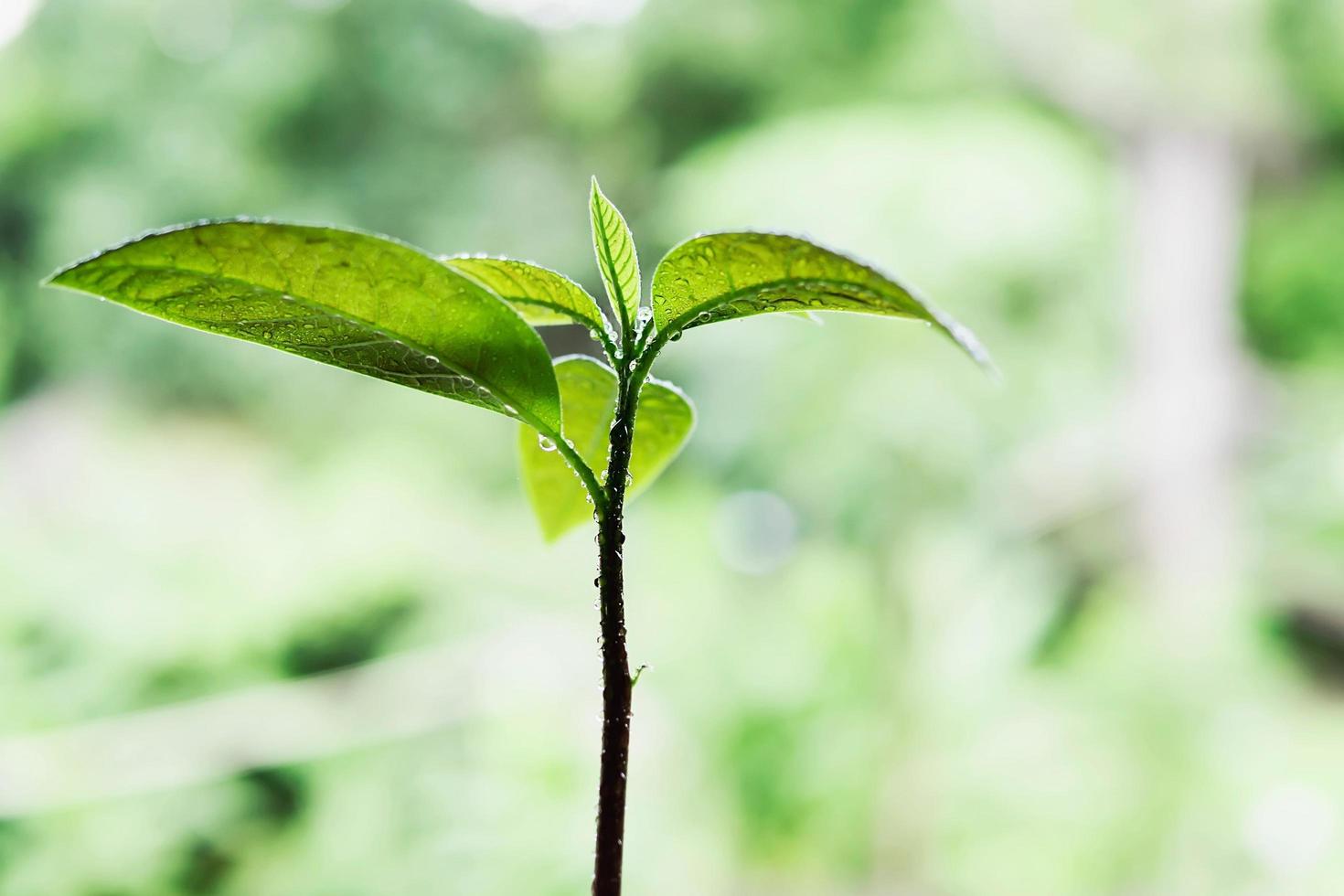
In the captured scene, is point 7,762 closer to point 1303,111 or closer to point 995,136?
point 995,136

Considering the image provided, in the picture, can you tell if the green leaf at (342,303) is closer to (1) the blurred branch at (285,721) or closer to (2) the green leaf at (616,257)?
(2) the green leaf at (616,257)

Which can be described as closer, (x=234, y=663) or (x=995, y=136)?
(x=234, y=663)

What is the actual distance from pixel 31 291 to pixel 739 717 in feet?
8.10

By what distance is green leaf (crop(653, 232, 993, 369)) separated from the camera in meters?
0.21

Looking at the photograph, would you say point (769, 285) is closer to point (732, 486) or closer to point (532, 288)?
point (532, 288)

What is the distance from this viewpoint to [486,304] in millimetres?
235

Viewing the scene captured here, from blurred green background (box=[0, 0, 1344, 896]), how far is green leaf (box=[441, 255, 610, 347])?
1420 millimetres

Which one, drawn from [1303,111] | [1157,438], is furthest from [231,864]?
[1303,111]

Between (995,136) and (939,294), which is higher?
(995,136)

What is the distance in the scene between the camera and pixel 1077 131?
2795 mm

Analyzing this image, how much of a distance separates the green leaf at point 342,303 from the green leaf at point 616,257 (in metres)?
0.04

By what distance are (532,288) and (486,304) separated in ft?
0.19

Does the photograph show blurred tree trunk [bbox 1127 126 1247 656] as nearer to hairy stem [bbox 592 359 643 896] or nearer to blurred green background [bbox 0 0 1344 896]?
blurred green background [bbox 0 0 1344 896]

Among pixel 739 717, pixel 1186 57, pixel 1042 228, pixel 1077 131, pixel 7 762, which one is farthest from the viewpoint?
pixel 1077 131
